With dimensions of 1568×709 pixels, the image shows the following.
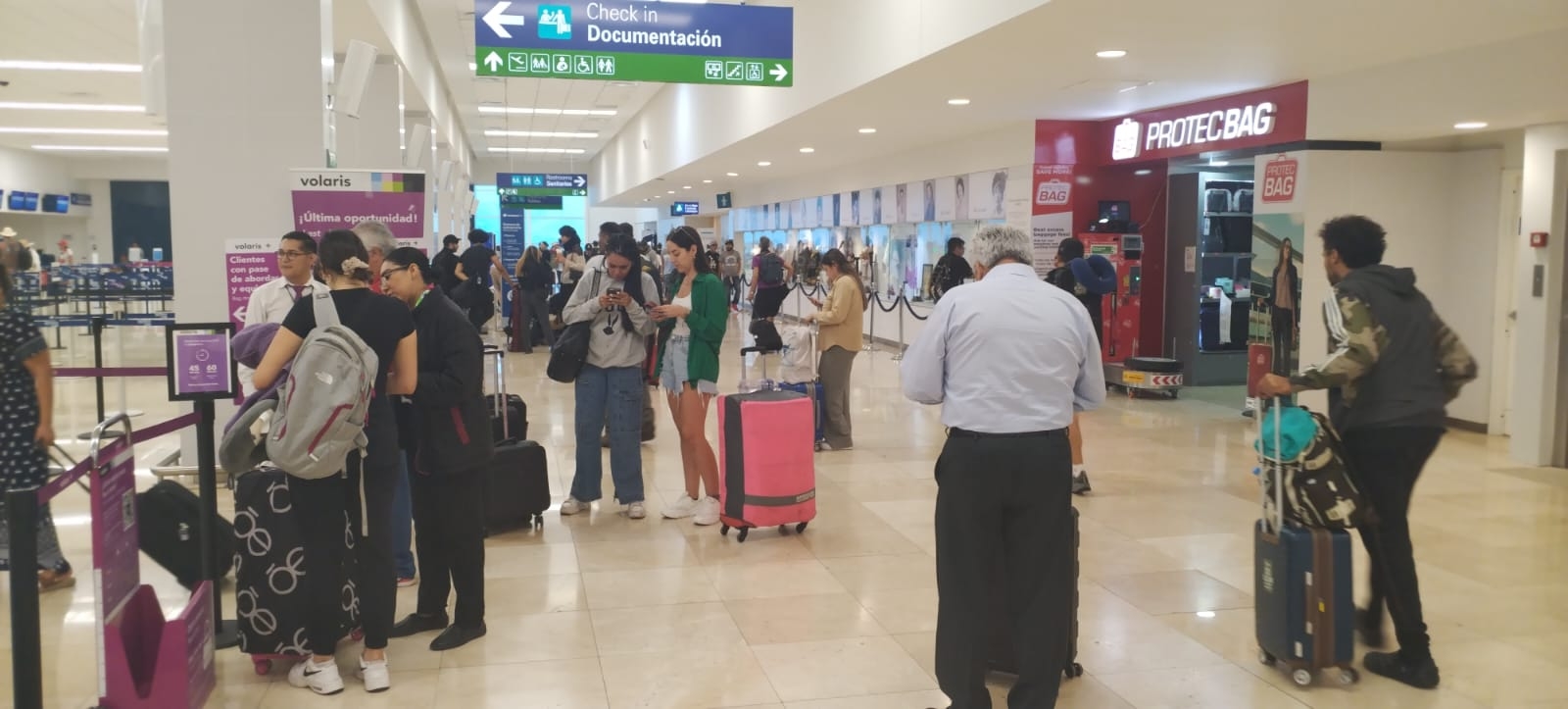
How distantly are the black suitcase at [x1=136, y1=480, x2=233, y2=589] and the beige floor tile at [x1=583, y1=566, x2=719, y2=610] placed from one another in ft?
5.06

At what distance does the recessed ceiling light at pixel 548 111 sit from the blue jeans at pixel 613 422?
1687 cm

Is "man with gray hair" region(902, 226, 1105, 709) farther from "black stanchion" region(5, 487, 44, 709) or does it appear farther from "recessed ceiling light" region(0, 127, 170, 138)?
"recessed ceiling light" region(0, 127, 170, 138)

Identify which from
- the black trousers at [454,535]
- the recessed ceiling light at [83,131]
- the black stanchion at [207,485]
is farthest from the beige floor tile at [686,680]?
the recessed ceiling light at [83,131]

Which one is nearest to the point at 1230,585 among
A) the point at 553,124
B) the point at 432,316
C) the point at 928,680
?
the point at 928,680

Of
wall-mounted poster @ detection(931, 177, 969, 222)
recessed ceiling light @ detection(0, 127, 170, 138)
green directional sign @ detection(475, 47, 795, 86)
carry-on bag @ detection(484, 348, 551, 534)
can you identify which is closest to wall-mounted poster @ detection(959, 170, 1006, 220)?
wall-mounted poster @ detection(931, 177, 969, 222)

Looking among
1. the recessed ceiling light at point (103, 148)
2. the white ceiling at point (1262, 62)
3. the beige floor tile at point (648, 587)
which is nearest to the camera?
the beige floor tile at point (648, 587)

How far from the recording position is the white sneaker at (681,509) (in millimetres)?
6254

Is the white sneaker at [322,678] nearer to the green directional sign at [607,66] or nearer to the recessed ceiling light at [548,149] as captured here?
the green directional sign at [607,66]

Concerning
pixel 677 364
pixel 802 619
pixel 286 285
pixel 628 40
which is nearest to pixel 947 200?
pixel 628 40

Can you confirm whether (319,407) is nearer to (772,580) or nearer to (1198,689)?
(772,580)

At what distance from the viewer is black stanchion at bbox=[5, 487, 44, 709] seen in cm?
276

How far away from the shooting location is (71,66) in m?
14.7

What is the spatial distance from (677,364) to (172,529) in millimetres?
2596

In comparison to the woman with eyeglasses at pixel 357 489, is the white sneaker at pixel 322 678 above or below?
below
